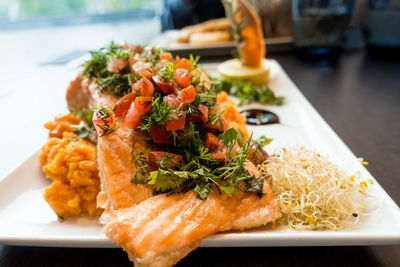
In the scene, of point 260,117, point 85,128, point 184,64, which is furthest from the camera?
point 260,117

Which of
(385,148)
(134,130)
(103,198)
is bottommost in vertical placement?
(385,148)

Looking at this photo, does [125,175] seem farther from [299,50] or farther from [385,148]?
[299,50]

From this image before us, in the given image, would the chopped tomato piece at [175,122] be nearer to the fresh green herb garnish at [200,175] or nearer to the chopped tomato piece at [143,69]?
the fresh green herb garnish at [200,175]

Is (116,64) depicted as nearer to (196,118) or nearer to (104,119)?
(104,119)

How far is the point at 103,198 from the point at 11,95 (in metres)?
3.81

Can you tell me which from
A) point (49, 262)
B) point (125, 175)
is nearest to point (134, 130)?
point (125, 175)

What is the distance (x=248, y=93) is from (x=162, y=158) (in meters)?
2.23

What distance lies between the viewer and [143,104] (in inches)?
71.0

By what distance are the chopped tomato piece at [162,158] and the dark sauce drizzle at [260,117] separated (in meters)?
1.54

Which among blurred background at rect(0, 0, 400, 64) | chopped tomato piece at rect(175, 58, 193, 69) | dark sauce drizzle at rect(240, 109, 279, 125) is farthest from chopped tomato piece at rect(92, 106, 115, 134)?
blurred background at rect(0, 0, 400, 64)

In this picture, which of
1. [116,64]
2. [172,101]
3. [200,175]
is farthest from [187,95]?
[116,64]

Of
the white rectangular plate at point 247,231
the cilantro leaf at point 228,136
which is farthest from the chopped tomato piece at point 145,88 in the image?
the white rectangular plate at point 247,231

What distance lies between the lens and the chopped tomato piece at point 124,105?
195cm

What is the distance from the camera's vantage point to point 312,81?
175 inches
